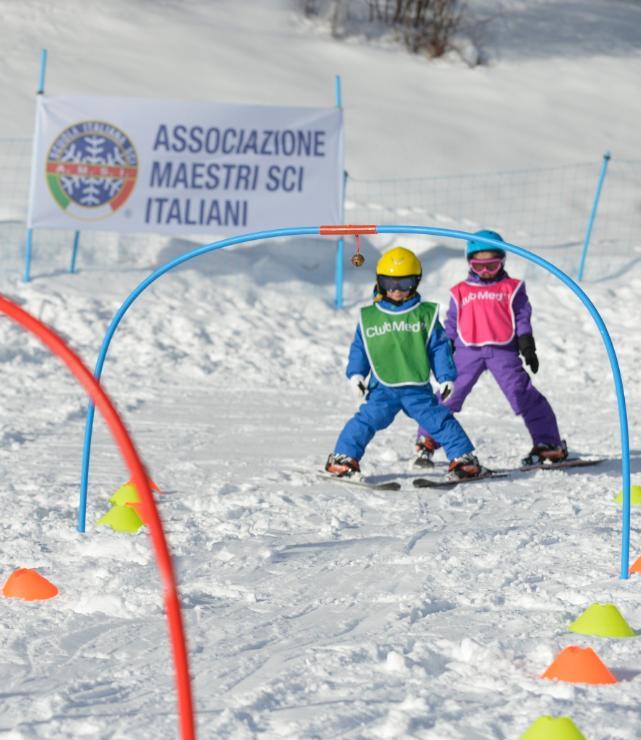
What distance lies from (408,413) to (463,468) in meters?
0.42

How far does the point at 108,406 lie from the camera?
318cm

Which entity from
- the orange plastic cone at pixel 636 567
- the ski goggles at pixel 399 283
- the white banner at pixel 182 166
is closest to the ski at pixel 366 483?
the ski goggles at pixel 399 283

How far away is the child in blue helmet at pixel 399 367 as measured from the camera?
7.34 m

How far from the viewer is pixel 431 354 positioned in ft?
24.4

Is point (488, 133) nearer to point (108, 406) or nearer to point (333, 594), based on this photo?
point (333, 594)

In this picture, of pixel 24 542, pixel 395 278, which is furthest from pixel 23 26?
pixel 24 542

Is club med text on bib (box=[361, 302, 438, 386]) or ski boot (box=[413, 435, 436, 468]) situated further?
ski boot (box=[413, 435, 436, 468])

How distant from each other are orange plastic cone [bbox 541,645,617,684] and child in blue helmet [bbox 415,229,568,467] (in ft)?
12.3

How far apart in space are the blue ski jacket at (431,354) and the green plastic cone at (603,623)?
2681 mm

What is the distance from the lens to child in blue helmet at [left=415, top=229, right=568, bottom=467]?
804 centimetres

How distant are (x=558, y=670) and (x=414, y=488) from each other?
10.3ft

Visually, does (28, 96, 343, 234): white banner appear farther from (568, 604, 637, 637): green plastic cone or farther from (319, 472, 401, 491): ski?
(568, 604, 637, 637): green plastic cone

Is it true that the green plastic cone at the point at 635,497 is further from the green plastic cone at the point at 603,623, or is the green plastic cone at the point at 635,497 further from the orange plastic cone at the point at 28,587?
the orange plastic cone at the point at 28,587

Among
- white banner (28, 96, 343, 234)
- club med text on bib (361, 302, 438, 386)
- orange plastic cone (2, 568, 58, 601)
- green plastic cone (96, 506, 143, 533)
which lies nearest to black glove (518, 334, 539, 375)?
club med text on bib (361, 302, 438, 386)
